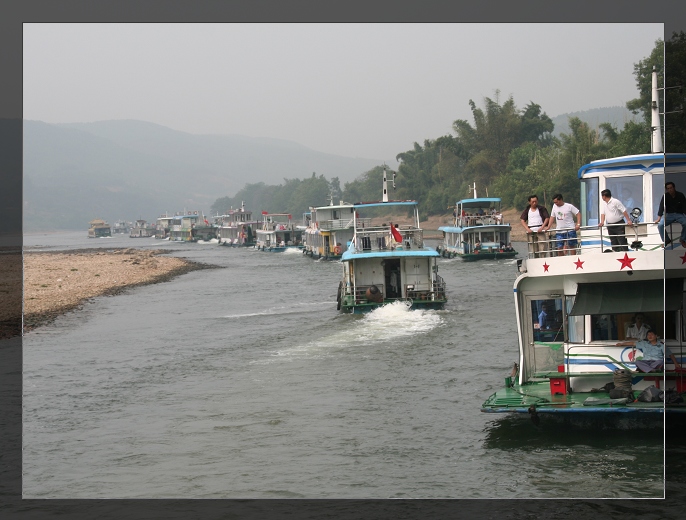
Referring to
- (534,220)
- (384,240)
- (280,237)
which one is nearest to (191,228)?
(280,237)

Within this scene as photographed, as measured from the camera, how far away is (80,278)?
5206 cm

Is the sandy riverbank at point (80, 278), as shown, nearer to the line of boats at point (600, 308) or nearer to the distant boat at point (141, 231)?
the line of boats at point (600, 308)

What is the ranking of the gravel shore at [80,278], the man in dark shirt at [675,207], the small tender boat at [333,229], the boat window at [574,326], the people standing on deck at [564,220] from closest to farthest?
the man in dark shirt at [675,207] < the boat window at [574,326] < the people standing on deck at [564,220] < the gravel shore at [80,278] < the small tender boat at [333,229]

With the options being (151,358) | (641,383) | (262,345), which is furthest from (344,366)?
(641,383)

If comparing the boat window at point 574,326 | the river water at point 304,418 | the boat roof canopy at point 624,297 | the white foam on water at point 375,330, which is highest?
the boat roof canopy at point 624,297

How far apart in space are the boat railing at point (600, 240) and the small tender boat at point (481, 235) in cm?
3794

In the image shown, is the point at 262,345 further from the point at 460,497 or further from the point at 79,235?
the point at 79,235

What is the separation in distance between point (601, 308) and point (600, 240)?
1.10 m

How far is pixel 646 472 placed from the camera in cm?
1055

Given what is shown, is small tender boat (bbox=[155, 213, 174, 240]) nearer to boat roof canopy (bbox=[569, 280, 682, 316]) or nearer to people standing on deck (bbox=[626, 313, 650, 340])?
people standing on deck (bbox=[626, 313, 650, 340])

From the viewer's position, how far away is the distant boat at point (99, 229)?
124 meters

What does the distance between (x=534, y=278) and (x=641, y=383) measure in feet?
7.08

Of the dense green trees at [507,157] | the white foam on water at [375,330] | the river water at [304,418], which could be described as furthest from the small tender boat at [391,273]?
the dense green trees at [507,157]

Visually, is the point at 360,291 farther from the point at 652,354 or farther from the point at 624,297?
the point at 624,297
